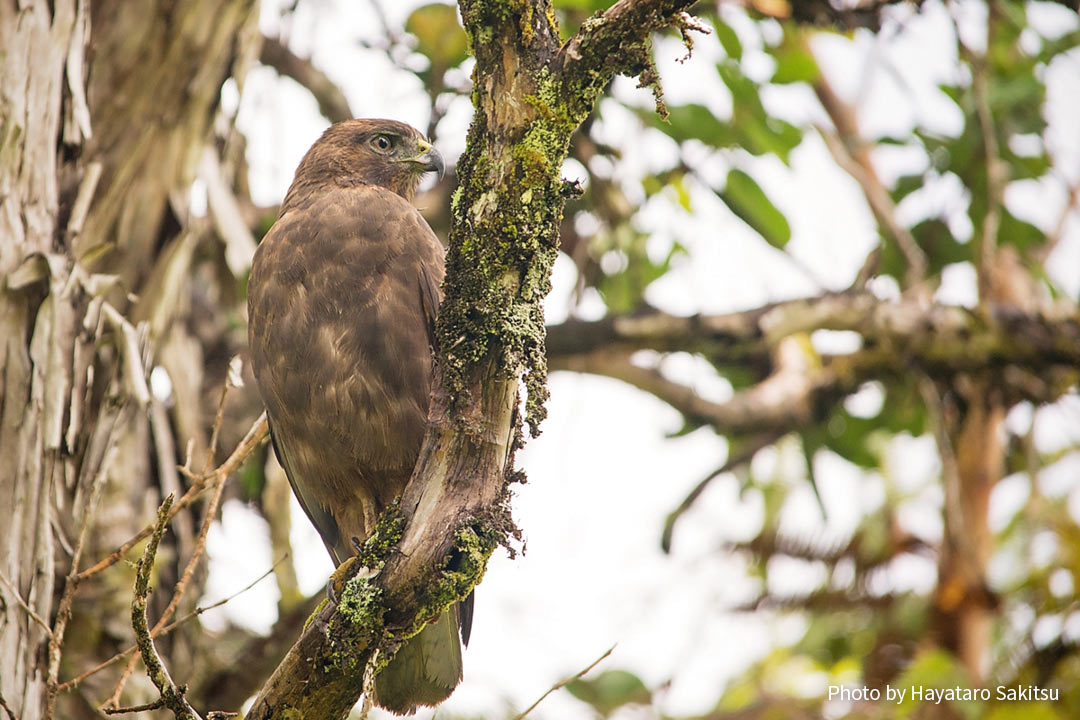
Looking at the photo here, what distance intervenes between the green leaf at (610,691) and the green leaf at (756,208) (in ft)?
8.22

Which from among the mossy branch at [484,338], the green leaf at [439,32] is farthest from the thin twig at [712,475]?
the mossy branch at [484,338]

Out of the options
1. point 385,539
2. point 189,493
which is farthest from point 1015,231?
point 189,493

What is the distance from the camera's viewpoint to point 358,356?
148 inches

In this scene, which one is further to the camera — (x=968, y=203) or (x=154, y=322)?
(x=968, y=203)

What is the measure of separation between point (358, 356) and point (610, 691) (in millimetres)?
3010

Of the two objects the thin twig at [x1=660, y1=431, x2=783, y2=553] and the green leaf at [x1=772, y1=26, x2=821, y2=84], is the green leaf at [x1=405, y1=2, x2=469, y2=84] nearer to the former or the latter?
the green leaf at [x1=772, y1=26, x2=821, y2=84]

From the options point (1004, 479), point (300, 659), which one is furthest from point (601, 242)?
point (300, 659)

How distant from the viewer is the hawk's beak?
4.72 meters

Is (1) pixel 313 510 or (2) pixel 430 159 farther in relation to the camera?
(2) pixel 430 159

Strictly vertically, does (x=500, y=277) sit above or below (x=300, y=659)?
above

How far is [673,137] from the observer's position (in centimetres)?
571

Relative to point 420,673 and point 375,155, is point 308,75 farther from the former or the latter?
point 420,673

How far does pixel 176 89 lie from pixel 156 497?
170 centimetres

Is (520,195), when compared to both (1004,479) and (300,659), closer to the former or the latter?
(300,659)
